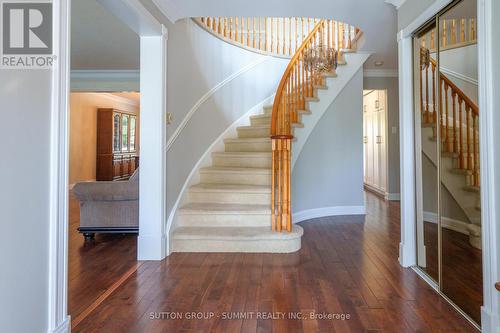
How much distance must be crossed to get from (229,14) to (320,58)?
1.66 m

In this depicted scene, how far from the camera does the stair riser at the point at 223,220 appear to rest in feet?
10.7

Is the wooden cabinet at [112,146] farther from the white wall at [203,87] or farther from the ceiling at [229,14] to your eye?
the white wall at [203,87]

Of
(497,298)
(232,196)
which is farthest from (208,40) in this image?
(497,298)

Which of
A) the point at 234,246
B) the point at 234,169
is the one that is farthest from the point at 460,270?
the point at 234,169

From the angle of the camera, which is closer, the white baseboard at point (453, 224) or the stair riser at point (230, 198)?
the white baseboard at point (453, 224)

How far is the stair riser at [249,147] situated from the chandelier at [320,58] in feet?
4.13

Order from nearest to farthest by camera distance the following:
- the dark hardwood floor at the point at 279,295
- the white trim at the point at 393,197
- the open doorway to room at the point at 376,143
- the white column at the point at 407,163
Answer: the dark hardwood floor at the point at 279,295 → the white column at the point at 407,163 → the white trim at the point at 393,197 → the open doorway to room at the point at 376,143

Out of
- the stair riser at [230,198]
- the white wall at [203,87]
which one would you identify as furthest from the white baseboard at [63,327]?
the stair riser at [230,198]

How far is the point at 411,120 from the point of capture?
8.43ft

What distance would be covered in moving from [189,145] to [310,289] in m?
2.22

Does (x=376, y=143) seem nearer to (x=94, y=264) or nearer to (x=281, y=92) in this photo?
(x=281, y=92)

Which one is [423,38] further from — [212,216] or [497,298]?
[212,216]

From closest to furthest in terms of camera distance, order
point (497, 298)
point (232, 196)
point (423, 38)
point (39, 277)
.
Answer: point (39, 277)
point (497, 298)
point (423, 38)
point (232, 196)

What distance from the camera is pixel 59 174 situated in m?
1.46
